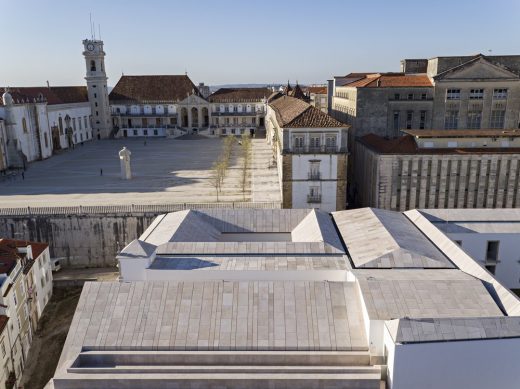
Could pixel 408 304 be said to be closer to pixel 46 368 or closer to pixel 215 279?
pixel 215 279

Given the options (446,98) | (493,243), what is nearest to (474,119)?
(446,98)

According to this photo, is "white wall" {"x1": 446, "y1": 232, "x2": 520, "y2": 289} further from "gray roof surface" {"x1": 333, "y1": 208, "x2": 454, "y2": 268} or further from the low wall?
the low wall

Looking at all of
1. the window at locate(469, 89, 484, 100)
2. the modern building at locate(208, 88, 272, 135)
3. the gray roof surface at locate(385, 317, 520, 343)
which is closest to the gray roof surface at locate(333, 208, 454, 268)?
the gray roof surface at locate(385, 317, 520, 343)

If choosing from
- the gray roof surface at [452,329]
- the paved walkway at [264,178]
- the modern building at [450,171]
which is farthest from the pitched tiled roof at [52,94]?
the gray roof surface at [452,329]

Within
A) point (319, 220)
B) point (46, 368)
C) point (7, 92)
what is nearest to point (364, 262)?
point (319, 220)

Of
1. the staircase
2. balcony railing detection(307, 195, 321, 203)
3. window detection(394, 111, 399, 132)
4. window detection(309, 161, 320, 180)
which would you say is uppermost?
window detection(394, 111, 399, 132)
